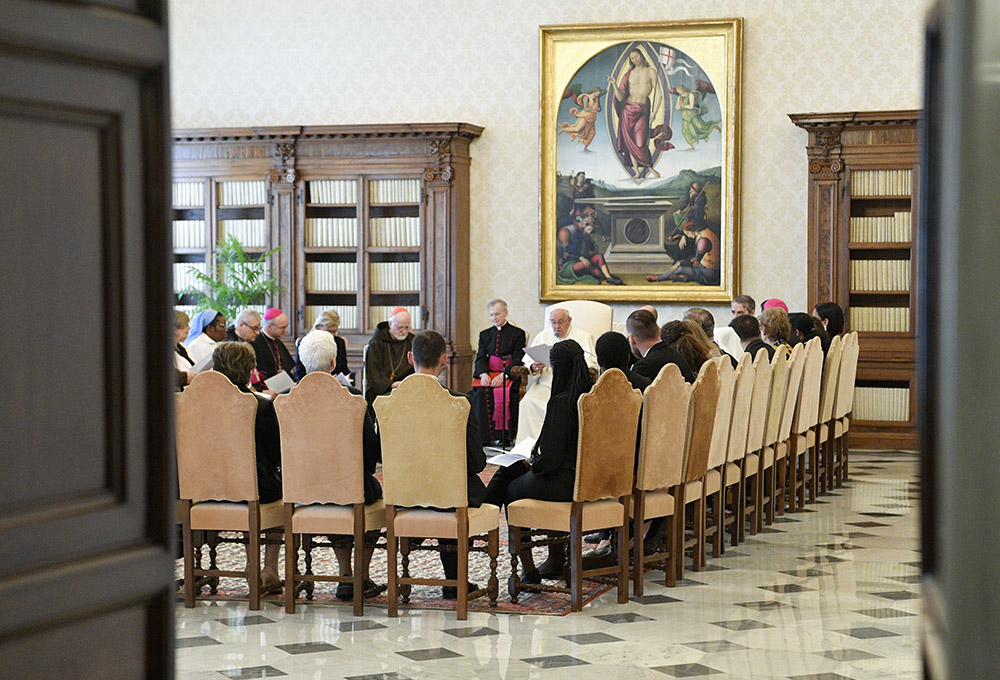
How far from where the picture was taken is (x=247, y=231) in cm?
1309

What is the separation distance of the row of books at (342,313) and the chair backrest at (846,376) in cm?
513

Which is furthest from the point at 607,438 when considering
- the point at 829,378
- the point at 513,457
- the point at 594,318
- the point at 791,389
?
the point at 594,318

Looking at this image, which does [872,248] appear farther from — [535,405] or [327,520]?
[327,520]

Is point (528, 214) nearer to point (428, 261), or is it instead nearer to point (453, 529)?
point (428, 261)

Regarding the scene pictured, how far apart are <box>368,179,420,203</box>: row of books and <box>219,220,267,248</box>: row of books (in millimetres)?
1345

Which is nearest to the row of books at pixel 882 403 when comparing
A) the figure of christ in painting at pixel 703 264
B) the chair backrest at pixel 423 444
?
the figure of christ in painting at pixel 703 264

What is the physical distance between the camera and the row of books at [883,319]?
11992 mm

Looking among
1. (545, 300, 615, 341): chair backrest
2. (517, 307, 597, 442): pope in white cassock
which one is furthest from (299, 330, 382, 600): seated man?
(545, 300, 615, 341): chair backrest

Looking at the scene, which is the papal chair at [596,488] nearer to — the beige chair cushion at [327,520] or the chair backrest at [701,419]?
the chair backrest at [701,419]

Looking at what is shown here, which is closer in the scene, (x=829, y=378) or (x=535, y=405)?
(x=829, y=378)

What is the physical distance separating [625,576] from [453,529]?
0.99 meters

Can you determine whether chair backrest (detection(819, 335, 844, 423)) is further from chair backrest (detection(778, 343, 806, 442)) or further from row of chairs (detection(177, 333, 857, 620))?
row of chairs (detection(177, 333, 857, 620))

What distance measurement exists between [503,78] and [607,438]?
783cm

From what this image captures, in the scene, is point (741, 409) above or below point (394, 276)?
below
